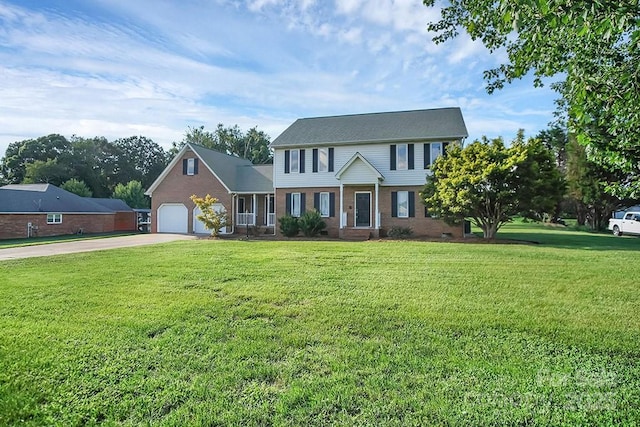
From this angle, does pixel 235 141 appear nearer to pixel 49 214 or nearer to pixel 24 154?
pixel 49 214

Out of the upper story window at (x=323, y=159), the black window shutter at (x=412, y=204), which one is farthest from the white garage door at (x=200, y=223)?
the black window shutter at (x=412, y=204)

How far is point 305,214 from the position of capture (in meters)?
21.3

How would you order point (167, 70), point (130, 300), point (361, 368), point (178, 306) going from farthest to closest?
point (167, 70)
point (130, 300)
point (178, 306)
point (361, 368)

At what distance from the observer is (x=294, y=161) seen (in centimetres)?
2369

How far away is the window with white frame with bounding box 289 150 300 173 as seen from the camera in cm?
2360

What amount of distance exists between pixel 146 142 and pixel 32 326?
72.3 meters

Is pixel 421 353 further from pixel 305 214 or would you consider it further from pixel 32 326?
pixel 305 214

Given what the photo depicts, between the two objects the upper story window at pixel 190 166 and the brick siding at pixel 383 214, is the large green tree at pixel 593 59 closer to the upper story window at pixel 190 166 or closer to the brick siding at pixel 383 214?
the brick siding at pixel 383 214

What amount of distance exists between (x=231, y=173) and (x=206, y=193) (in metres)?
2.65

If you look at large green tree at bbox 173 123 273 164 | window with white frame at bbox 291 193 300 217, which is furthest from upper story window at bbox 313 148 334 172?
large green tree at bbox 173 123 273 164

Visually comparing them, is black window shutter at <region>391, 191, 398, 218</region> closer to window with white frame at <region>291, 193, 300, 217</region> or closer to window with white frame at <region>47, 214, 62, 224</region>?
window with white frame at <region>291, 193, 300, 217</region>

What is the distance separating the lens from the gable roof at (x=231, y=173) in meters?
25.4

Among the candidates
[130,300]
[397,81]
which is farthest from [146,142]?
[130,300]

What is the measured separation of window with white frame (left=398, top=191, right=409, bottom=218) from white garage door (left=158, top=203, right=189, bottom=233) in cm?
1492
